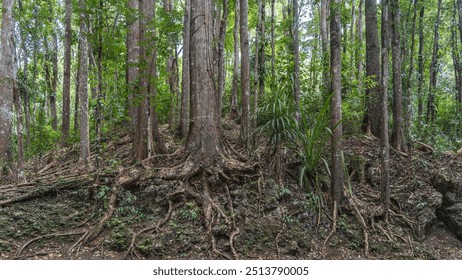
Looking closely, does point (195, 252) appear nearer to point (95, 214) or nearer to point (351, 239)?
point (95, 214)

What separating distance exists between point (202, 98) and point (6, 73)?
4.30 metres

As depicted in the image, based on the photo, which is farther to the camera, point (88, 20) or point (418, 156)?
point (418, 156)

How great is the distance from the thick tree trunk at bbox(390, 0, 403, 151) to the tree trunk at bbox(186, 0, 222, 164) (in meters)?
3.81

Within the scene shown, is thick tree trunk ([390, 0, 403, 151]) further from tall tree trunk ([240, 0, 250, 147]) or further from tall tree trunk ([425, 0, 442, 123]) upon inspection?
tall tree trunk ([425, 0, 442, 123])

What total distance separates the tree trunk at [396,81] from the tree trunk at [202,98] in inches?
150

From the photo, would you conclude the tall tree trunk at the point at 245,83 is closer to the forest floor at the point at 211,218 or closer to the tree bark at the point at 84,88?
the forest floor at the point at 211,218

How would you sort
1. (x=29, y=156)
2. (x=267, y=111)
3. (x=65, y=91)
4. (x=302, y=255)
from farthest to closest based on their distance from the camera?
(x=65, y=91), (x=29, y=156), (x=267, y=111), (x=302, y=255)

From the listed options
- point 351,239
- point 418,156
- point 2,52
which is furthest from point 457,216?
point 2,52

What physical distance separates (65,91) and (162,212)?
6.54 meters

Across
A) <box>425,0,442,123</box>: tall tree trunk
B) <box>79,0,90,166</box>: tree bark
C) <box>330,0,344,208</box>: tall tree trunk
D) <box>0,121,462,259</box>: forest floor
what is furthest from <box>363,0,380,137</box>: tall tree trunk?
<box>79,0,90,166</box>: tree bark

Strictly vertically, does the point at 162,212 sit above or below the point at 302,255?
above

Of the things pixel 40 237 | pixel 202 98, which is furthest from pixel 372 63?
pixel 40 237
